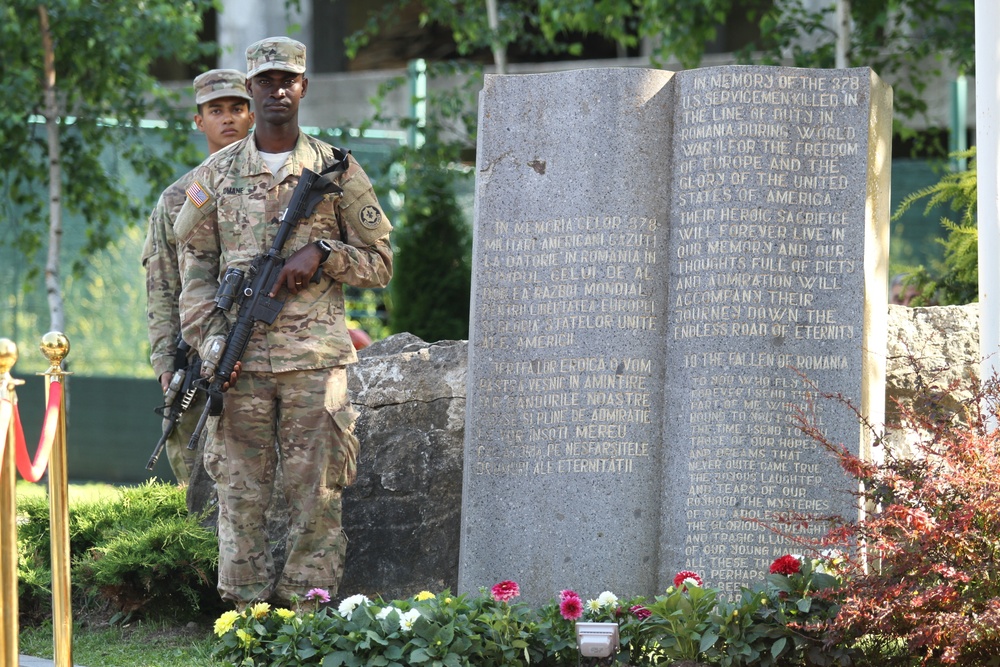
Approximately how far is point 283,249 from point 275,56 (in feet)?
Answer: 2.33

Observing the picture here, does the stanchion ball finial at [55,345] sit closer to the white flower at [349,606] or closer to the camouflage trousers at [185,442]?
the white flower at [349,606]

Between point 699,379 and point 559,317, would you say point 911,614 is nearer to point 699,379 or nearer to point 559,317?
point 699,379

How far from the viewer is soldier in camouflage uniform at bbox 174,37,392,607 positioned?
5195 mm

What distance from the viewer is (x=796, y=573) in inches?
180

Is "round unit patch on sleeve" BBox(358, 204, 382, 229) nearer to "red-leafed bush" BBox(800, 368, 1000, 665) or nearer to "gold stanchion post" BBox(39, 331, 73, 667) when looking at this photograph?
"gold stanchion post" BBox(39, 331, 73, 667)

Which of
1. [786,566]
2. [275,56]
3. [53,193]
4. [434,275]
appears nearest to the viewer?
[786,566]

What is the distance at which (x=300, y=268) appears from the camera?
16.7 ft

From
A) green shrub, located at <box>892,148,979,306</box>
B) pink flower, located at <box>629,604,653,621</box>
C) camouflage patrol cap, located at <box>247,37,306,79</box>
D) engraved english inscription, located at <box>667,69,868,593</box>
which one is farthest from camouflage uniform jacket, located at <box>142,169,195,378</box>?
green shrub, located at <box>892,148,979,306</box>

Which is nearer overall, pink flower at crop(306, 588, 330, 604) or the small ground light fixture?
the small ground light fixture

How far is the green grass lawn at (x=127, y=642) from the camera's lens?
5348 mm

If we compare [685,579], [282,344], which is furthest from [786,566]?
[282,344]

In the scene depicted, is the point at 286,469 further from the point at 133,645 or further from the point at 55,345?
the point at 55,345

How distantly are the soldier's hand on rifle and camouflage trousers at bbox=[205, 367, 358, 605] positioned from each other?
1.10ft

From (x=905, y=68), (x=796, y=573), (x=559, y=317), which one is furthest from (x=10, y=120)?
(x=905, y=68)
